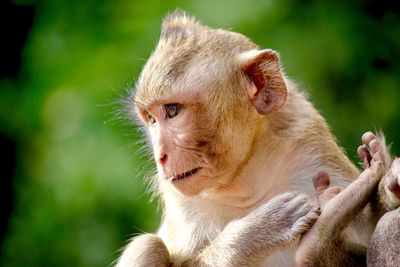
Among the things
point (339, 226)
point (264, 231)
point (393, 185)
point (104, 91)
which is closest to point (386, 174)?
point (393, 185)

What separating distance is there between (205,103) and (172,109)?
0.17 m

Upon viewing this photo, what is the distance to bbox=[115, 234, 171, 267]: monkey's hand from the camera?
5.66 m

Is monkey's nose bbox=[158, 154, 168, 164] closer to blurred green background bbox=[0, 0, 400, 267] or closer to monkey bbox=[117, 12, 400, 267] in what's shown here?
monkey bbox=[117, 12, 400, 267]

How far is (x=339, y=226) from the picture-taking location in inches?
189

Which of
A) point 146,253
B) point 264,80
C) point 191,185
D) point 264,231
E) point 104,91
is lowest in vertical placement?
point 146,253

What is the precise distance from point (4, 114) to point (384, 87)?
116 inches

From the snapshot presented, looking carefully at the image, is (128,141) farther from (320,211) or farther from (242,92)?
(320,211)

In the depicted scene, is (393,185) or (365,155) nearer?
(393,185)

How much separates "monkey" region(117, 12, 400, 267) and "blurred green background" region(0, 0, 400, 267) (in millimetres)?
1767

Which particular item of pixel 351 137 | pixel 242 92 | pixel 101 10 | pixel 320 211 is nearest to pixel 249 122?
pixel 242 92

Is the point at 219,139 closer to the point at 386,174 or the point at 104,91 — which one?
the point at 386,174

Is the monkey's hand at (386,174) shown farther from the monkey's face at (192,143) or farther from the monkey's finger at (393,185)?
the monkey's face at (192,143)

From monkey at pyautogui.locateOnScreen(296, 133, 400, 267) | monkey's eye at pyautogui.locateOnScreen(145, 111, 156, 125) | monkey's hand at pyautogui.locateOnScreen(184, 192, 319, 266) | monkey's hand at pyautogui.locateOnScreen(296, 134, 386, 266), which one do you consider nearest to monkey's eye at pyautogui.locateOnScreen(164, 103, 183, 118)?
monkey's eye at pyautogui.locateOnScreen(145, 111, 156, 125)

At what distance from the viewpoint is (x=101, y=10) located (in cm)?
866
